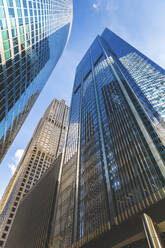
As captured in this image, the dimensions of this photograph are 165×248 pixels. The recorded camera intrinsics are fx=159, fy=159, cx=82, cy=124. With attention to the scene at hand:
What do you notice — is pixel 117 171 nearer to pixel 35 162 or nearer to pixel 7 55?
pixel 7 55

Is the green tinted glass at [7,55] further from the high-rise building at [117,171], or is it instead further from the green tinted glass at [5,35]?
the high-rise building at [117,171]

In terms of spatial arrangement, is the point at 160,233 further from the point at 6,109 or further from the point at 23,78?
the point at 23,78

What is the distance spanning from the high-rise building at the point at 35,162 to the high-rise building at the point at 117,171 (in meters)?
52.5

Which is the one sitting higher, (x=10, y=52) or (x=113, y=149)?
(x=10, y=52)

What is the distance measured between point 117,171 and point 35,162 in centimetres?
9075

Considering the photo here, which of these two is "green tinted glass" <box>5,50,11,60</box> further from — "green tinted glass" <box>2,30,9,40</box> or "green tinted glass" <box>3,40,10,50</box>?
"green tinted glass" <box>2,30,9,40</box>

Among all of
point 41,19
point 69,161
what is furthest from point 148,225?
point 41,19

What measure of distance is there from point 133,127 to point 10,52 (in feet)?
101

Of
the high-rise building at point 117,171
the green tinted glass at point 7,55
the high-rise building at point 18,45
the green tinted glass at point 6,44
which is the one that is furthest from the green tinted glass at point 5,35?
the high-rise building at point 117,171

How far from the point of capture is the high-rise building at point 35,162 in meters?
92.3

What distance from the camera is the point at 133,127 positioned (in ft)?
125

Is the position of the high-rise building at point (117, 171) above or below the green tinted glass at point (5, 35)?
below

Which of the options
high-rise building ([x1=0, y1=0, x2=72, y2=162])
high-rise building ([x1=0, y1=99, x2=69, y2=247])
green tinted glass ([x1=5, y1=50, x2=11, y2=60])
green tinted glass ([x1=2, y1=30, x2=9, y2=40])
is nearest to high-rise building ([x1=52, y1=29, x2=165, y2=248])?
high-rise building ([x1=0, y1=0, x2=72, y2=162])

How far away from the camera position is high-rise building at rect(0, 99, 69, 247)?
92312 millimetres
